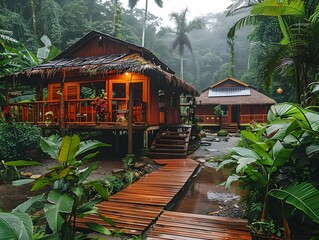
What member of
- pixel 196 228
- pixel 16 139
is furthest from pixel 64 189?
pixel 16 139

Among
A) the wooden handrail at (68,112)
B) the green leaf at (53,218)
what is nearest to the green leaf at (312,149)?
the green leaf at (53,218)

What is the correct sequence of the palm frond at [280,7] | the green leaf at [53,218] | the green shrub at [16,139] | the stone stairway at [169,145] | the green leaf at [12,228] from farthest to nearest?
the stone stairway at [169,145] → the green shrub at [16,139] → the palm frond at [280,7] → the green leaf at [53,218] → the green leaf at [12,228]

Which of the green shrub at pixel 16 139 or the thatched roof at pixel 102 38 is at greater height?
the thatched roof at pixel 102 38

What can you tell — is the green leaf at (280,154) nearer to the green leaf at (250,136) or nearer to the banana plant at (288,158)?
the banana plant at (288,158)

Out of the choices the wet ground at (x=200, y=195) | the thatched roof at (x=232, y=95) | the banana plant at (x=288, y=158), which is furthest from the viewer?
the thatched roof at (x=232, y=95)

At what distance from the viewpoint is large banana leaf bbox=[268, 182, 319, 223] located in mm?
2250

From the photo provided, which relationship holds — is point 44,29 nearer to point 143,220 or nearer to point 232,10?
point 232,10

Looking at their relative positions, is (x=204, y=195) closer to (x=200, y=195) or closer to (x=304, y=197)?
(x=200, y=195)

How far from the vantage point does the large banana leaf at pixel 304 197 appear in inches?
88.6

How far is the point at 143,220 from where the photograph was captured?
3.69 meters

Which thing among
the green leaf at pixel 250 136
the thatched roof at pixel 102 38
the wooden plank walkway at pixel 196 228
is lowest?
the wooden plank walkway at pixel 196 228

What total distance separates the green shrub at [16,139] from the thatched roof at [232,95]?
16.0 meters

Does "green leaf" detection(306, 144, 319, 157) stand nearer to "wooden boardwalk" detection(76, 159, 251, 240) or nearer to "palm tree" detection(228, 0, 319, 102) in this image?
→ "wooden boardwalk" detection(76, 159, 251, 240)

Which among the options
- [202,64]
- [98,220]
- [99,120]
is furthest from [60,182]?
[202,64]
